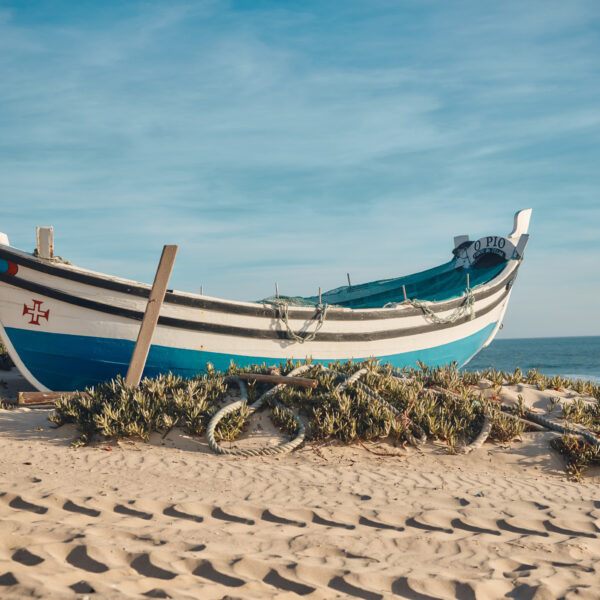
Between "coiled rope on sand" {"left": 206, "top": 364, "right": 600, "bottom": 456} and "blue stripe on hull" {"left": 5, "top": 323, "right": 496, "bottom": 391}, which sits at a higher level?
"blue stripe on hull" {"left": 5, "top": 323, "right": 496, "bottom": 391}

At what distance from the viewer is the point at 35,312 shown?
1005 cm

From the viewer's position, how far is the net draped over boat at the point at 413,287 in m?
17.3

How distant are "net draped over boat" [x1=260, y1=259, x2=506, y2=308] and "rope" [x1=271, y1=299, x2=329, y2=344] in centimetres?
586

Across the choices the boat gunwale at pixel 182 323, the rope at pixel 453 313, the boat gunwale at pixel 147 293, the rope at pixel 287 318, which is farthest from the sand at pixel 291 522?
the rope at pixel 453 313

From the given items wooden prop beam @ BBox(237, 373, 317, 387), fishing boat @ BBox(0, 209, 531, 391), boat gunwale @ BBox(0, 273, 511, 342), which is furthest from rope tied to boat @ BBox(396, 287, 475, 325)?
wooden prop beam @ BBox(237, 373, 317, 387)

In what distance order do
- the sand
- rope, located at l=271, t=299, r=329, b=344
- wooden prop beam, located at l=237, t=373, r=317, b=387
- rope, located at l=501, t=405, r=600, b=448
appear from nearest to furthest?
the sand < rope, located at l=501, t=405, r=600, b=448 < wooden prop beam, located at l=237, t=373, r=317, b=387 < rope, located at l=271, t=299, r=329, b=344

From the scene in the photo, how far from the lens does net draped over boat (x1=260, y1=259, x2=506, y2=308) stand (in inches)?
683

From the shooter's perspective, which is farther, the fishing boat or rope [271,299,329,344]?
rope [271,299,329,344]

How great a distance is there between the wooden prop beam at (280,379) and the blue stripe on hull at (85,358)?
2676 millimetres

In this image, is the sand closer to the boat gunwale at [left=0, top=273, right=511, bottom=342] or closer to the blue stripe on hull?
the blue stripe on hull

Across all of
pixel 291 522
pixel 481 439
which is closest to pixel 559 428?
pixel 481 439

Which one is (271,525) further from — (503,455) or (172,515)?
(503,455)

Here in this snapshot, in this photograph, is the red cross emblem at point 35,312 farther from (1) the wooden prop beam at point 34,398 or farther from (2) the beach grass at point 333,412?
(2) the beach grass at point 333,412

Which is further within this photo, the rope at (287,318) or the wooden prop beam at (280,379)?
the rope at (287,318)
